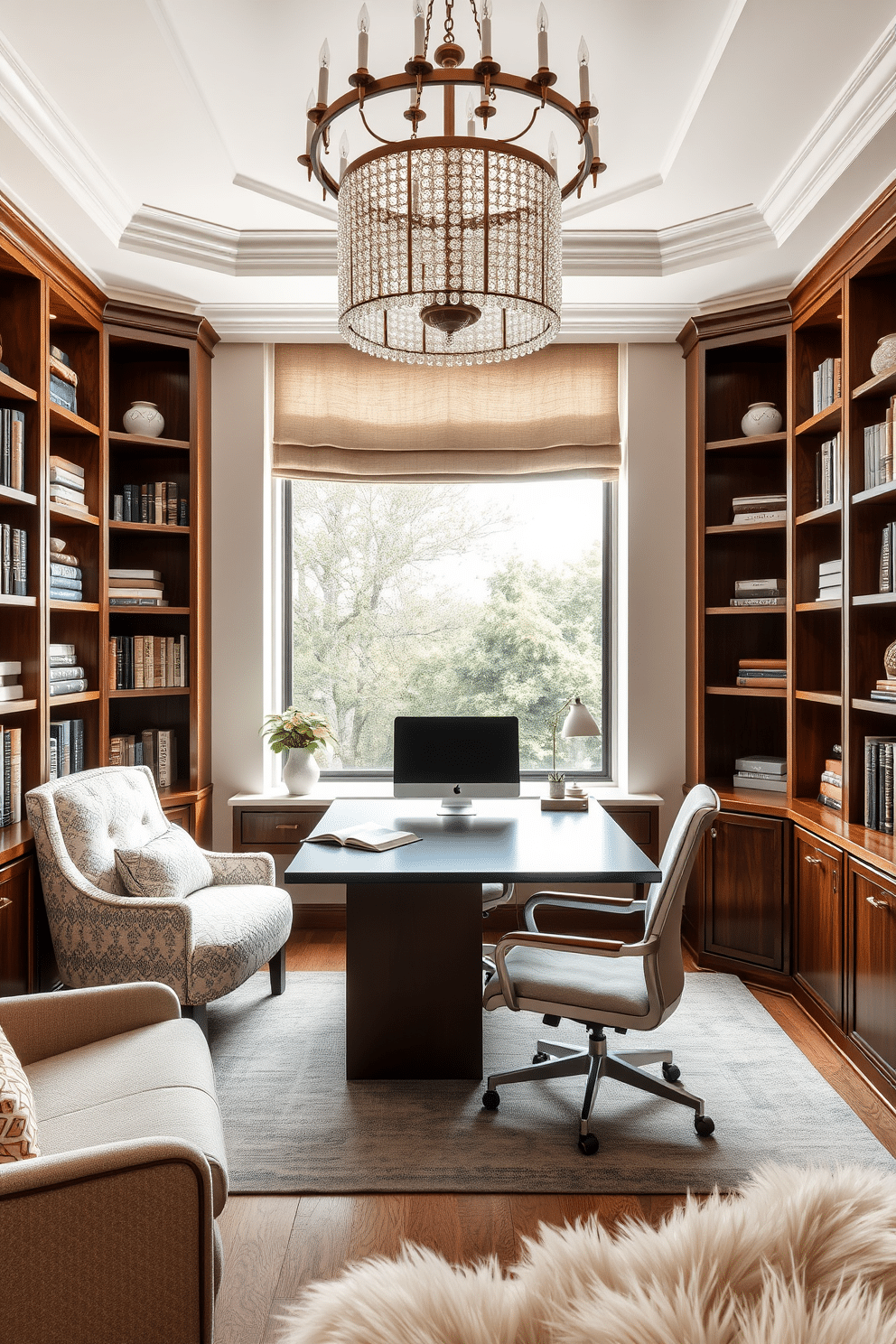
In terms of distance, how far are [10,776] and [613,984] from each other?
2138 mm

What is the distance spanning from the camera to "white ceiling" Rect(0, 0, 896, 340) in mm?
2328

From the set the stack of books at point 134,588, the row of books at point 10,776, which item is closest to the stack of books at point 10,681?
the row of books at point 10,776

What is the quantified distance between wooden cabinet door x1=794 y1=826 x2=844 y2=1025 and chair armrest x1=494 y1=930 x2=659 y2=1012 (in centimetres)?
102

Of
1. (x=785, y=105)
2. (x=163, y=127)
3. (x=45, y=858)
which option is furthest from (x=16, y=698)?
(x=785, y=105)

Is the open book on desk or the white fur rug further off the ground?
the open book on desk

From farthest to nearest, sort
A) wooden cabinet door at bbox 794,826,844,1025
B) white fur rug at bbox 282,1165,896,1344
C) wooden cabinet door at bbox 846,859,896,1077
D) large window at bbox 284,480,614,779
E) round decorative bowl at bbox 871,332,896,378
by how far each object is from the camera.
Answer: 1. large window at bbox 284,480,614,779
2. wooden cabinet door at bbox 794,826,844,1025
3. round decorative bowl at bbox 871,332,896,378
4. wooden cabinet door at bbox 846,859,896,1077
5. white fur rug at bbox 282,1165,896,1344

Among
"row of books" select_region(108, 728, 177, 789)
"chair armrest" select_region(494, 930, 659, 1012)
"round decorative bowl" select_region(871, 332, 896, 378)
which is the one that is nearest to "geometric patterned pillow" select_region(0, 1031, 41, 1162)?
"chair armrest" select_region(494, 930, 659, 1012)

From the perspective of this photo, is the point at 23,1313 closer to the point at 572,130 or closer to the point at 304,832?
the point at 304,832

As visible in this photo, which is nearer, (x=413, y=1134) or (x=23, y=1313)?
(x=23, y=1313)

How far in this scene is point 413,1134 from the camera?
2.43 metres

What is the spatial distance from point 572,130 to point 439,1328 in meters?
3.23

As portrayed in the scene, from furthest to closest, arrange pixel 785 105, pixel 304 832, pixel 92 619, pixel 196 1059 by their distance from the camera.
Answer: pixel 304 832 < pixel 92 619 < pixel 785 105 < pixel 196 1059

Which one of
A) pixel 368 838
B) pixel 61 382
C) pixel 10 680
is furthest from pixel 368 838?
pixel 61 382

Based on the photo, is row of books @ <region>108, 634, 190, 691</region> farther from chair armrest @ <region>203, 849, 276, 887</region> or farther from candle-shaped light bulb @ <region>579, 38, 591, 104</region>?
candle-shaped light bulb @ <region>579, 38, 591, 104</region>
